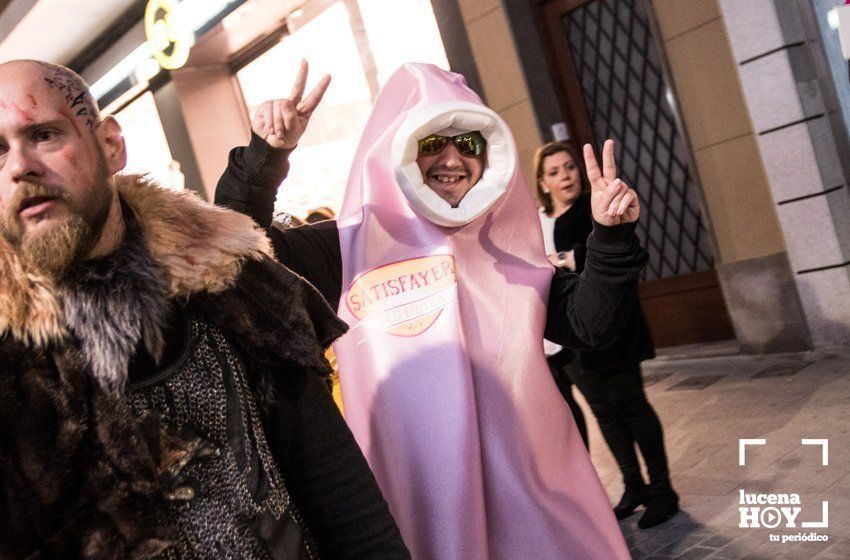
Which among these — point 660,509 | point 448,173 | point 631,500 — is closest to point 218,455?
point 448,173

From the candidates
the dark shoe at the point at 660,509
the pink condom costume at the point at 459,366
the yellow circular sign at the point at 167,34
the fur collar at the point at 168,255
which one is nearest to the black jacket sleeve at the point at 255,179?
the pink condom costume at the point at 459,366

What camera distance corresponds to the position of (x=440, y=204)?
2213 millimetres

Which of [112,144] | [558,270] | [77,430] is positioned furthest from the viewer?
[558,270]

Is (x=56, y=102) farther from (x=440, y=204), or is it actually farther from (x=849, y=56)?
(x=849, y=56)

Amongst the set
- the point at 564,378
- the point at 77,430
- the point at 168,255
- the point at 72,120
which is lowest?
the point at 564,378

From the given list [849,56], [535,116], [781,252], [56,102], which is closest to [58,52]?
[535,116]

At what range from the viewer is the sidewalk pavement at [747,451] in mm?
3686

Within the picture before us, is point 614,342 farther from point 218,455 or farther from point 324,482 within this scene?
point 218,455

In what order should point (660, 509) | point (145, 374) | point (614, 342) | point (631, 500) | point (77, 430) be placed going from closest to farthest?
point (77, 430) < point (145, 374) < point (614, 342) < point (660, 509) < point (631, 500)

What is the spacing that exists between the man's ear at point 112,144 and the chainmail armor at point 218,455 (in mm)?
310

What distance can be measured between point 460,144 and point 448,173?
0.09 meters

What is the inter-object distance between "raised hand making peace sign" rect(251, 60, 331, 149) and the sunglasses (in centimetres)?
31

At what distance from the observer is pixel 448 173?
2.34 m

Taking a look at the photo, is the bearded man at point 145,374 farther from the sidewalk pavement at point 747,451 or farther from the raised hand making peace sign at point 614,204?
the sidewalk pavement at point 747,451
